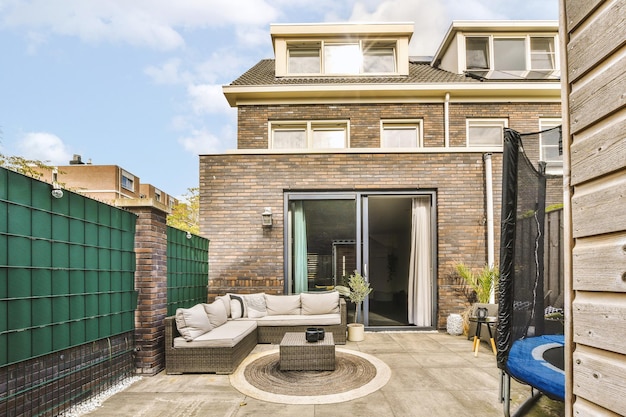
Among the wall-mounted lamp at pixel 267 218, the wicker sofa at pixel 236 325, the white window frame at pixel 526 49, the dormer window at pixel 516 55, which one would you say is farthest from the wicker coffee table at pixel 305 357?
the white window frame at pixel 526 49

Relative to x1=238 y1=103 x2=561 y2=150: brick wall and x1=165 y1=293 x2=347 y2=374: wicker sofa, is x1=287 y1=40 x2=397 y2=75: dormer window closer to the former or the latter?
x1=238 y1=103 x2=561 y2=150: brick wall

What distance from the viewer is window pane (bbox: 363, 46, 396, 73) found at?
27.7 feet

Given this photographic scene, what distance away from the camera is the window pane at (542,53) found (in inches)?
332

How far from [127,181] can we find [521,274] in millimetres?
36000

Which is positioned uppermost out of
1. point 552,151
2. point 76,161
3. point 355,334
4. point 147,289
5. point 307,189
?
point 76,161

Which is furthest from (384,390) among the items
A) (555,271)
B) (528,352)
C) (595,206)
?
(595,206)

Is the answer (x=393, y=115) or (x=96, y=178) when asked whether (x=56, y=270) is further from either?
(x=96, y=178)

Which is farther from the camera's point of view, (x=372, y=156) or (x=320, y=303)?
(x=372, y=156)

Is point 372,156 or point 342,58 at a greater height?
point 342,58

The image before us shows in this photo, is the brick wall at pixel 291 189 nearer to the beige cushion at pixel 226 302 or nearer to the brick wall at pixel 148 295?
the beige cushion at pixel 226 302

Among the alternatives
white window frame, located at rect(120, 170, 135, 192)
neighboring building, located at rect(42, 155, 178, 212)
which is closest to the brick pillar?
neighboring building, located at rect(42, 155, 178, 212)

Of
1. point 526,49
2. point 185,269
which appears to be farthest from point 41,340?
point 526,49

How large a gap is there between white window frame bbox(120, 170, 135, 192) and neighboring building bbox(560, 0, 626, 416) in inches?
1386

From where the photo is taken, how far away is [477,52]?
28.6ft
